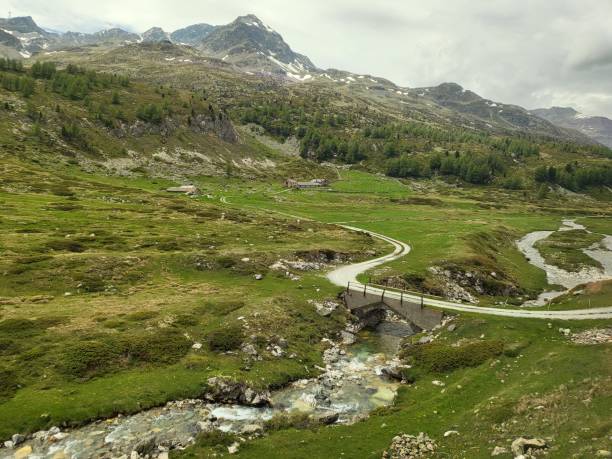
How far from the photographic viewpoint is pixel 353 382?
39844 millimetres

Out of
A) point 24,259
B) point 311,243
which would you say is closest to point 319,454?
point 24,259

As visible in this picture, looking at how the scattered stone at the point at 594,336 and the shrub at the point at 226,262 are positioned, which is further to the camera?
the shrub at the point at 226,262

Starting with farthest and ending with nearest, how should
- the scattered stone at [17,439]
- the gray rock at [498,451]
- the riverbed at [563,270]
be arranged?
the riverbed at [563,270] → the scattered stone at [17,439] → the gray rock at [498,451]

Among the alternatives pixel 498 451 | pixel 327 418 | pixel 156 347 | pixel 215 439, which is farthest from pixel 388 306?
pixel 498 451

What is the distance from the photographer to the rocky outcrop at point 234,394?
34.8 meters

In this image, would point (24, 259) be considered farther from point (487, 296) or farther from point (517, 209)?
point (517, 209)

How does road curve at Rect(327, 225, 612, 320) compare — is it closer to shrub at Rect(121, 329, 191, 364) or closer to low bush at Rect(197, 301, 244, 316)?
low bush at Rect(197, 301, 244, 316)

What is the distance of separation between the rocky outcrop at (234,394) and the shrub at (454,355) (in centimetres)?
1648

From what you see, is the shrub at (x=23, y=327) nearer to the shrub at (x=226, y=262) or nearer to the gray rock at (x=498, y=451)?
the shrub at (x=226, y=262)

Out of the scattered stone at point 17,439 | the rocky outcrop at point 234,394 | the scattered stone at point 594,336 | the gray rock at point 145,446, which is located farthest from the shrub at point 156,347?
the scattered stone at point 594,336

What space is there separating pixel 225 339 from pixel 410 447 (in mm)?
22283

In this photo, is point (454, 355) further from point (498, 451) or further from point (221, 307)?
point (221, 307)

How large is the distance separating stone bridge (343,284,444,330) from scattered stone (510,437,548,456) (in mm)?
28585

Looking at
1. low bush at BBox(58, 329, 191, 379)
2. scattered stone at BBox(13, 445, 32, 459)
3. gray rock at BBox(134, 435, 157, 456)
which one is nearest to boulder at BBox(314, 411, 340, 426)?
gray rock at BBox(134, 435, 157, 456)
